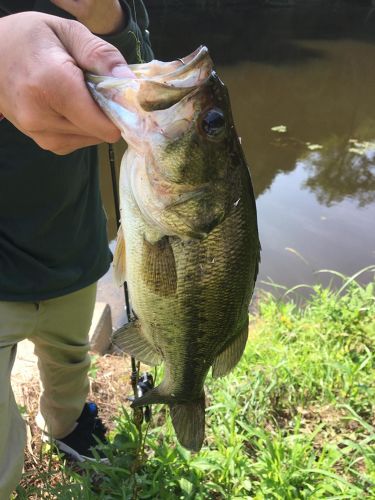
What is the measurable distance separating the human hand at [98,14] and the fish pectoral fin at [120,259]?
81 cm

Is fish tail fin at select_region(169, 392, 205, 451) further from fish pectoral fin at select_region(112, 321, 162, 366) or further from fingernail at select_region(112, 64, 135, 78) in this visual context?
fingernail at select_region(112, 64, 135, 78)

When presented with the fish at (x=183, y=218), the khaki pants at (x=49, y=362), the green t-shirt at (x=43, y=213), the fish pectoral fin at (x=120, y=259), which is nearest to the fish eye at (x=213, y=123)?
the fish at (x=183, y=218)

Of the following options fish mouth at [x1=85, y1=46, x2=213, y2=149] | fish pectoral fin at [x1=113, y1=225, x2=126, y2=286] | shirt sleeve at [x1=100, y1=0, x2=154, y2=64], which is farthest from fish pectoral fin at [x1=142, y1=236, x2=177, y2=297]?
shirt sleeve at [x1=100, y1=0, x2=154, y2=64]

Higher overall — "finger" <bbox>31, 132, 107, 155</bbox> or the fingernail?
the fingernail

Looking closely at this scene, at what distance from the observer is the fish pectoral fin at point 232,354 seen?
150 cm

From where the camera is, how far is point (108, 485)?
6.71 feet

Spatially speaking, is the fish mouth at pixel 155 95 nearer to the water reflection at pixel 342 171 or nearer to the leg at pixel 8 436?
the leg at pixel 8 436

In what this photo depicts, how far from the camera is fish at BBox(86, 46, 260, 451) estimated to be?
1.14 metres

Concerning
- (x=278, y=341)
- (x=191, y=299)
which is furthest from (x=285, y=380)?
(x=191, y=299)

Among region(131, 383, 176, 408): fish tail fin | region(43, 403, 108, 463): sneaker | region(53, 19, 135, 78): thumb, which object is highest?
region(53, 19, 135, 78): thumb

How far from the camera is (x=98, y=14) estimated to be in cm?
170

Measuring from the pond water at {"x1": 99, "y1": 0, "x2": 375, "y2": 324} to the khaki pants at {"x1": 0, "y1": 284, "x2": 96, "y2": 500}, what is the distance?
2121mm

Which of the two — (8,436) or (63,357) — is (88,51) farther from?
(63,357)

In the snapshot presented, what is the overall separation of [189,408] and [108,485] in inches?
30.1
